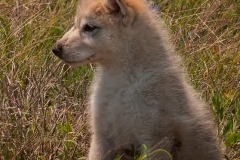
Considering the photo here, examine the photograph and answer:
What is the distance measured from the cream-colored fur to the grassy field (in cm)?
35

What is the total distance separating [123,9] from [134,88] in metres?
0.56

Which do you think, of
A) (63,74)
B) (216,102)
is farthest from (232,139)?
(63,74)

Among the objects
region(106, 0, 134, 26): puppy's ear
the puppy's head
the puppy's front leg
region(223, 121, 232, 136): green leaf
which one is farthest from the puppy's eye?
region(223, 121, 232, 136): green leaf

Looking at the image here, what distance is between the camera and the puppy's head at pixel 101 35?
4.83m

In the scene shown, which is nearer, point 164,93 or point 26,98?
point 164,93

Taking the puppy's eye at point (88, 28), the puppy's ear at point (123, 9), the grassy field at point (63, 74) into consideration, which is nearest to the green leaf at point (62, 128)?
the grassy field at point (63, 74)

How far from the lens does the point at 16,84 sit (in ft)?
17.9

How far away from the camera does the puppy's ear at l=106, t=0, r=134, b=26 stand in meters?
4.84

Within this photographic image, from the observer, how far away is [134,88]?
471cm

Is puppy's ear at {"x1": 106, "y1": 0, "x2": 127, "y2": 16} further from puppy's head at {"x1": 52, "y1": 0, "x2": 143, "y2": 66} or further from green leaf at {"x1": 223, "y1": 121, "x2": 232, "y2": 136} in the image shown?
green leaf at {"x1": 223, "y1": 121, "x2": 232, "y2": 136}

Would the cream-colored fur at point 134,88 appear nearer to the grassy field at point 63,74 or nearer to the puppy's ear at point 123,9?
the puppy's ear at point 123,9

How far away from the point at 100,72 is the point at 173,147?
2.55 feet

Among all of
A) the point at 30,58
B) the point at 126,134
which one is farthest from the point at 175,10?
the point at 126,134

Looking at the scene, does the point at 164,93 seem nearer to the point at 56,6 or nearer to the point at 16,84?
the point at 16,84
